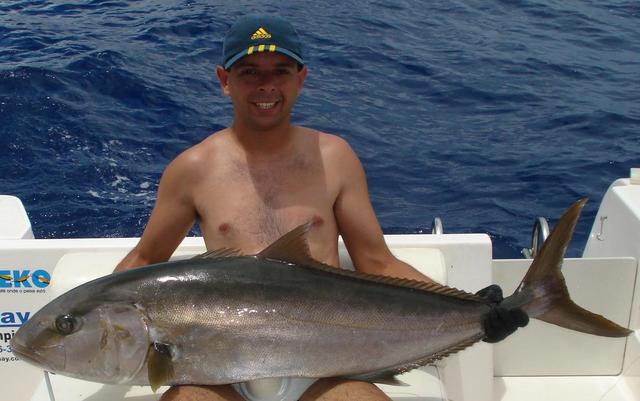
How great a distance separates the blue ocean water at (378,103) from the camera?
7.12m

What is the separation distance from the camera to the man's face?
282 cm

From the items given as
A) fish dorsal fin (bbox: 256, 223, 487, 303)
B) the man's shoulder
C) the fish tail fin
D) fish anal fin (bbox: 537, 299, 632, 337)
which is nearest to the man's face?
the man's shoulder

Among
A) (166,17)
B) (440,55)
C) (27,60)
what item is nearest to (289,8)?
(166,17)

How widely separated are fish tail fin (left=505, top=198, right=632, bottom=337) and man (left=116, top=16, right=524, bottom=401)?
53 cm

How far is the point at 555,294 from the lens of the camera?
7.95 ft

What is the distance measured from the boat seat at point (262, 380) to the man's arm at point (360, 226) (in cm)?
25

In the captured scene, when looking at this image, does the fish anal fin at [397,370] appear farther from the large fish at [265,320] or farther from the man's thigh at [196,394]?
the man's thigh at [196,394]

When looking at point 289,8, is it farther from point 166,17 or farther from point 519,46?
point 519,46

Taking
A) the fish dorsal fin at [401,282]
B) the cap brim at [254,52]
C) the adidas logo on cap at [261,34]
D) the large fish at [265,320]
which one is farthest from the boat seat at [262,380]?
the adidas logo on cap at [261,34]

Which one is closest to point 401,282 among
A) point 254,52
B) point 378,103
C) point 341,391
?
point 341,391

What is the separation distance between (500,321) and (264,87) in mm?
1152

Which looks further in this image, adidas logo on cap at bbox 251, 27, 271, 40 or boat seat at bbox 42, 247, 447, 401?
adidas logo on cap at bbox 251, 27, 271, 40

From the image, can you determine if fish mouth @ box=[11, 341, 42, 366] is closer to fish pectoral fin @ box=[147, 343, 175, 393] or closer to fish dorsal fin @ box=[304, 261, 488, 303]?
fish pectoral fin @ box=[147, 343, 175, 393]

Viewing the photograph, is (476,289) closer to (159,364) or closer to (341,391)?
(341,391)
